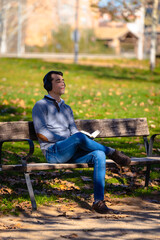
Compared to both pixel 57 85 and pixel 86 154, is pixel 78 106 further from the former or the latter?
pixel 86 154

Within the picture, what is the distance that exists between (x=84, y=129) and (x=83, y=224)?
1.77 metres

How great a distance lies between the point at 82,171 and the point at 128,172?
671 mm

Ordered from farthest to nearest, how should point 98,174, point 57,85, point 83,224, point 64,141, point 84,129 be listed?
point 84,129
point 57,85
point 64,141
point 98,174
point 83,224

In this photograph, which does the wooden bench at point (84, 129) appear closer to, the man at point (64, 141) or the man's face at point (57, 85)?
the man at point (64, 141)

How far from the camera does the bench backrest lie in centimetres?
534

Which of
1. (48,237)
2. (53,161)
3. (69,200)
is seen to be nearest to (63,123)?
(53,161)

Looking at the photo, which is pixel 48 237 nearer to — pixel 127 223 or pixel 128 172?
pixel 127 223

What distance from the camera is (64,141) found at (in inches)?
198

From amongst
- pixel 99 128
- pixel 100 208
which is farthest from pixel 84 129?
pixel 100 208

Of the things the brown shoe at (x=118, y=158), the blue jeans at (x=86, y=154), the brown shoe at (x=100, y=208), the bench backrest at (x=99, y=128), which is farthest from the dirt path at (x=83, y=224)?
the bench backrest at (x=99, y=128)

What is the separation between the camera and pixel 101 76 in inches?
810

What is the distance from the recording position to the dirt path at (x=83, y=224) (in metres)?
4.00

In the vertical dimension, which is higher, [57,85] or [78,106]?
[57,85]

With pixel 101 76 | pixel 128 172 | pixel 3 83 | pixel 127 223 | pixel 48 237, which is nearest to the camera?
pixel 48 237
